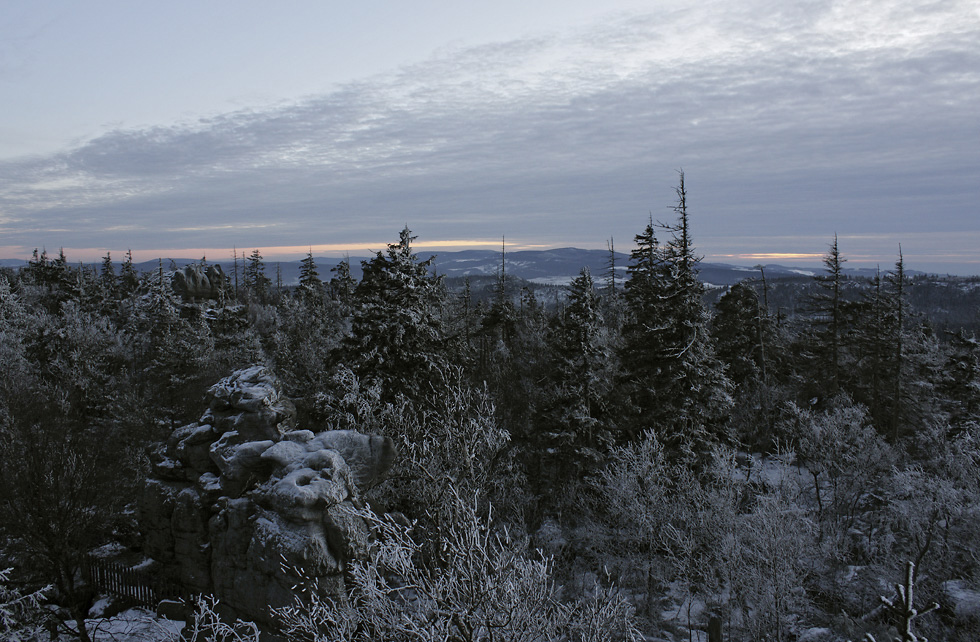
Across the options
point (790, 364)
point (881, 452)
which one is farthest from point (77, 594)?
point (790, 364)

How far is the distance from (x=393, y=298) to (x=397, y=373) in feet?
11.9

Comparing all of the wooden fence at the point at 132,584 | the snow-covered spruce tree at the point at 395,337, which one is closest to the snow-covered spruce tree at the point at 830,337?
the snow-covered spruce tree at the point at 395,337

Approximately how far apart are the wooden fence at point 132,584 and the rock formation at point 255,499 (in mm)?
841

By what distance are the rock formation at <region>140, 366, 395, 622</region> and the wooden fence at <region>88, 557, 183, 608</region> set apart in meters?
0.84

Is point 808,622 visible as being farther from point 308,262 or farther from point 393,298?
point 308,262

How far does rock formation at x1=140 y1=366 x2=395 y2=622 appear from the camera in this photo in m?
14.2

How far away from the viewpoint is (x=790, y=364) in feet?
152

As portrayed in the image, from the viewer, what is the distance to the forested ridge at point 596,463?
40.0ft

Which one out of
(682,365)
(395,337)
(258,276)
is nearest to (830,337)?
(682,365)

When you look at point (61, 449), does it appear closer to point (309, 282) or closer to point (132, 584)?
point (132, 584)

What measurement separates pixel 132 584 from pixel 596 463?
66.3 ft

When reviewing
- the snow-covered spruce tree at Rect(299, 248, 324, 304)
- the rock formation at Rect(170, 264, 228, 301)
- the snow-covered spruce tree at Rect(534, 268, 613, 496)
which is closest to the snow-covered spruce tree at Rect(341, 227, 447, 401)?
the snow-covered spruce tree at Rect(534, 268, 613, 496)

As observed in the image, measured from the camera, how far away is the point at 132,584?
62.4ft

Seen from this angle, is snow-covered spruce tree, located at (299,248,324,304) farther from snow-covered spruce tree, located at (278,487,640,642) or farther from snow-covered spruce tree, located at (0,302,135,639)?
snow-covered spruce tree, located at (278,487,640,642)
